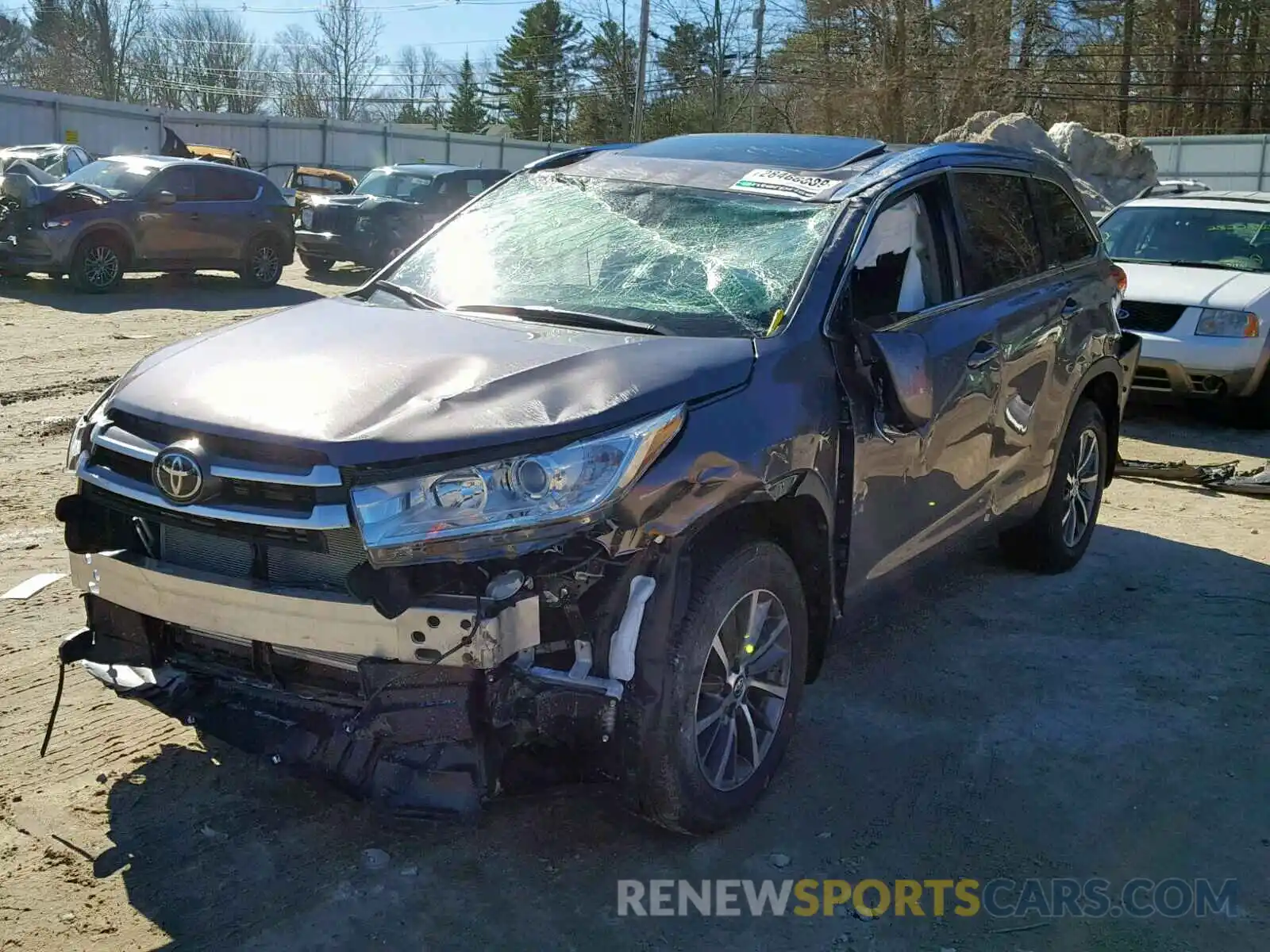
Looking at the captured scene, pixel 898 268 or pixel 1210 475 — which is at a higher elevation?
pixel 898 268

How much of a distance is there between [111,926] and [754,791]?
171cm

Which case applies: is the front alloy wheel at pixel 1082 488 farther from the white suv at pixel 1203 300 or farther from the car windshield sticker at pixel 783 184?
the white suv at pixel 1203 300

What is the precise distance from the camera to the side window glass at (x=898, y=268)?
159 inches

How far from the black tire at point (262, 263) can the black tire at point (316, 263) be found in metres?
1.69

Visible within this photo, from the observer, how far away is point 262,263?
16906 mm

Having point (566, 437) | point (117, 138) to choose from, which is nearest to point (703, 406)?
point (566, 437)

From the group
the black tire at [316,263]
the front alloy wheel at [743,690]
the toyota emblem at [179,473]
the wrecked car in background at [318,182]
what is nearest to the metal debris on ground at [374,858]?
the front alloy wheel at [743,690]

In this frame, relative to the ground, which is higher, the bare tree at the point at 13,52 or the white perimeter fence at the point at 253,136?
the bare tree at the point at 13,52

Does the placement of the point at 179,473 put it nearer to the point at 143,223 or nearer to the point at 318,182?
the point at 143,223

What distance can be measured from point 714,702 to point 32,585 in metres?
3.23

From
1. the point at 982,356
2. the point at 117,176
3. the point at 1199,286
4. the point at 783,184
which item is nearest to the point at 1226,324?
the point at 1199,286

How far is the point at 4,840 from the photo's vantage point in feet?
10.9

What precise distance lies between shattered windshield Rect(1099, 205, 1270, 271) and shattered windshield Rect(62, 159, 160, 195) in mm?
11306

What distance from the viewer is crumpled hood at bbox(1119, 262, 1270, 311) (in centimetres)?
945
